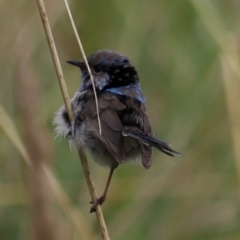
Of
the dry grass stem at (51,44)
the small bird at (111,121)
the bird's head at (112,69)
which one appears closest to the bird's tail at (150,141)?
the small bird at (111,121)

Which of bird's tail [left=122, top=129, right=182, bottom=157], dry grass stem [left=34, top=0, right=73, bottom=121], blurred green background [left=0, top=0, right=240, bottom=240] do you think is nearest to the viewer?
dry grass stem [left=34, top=0, right=73, bottom=121]

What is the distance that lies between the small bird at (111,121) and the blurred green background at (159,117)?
360 millimetres

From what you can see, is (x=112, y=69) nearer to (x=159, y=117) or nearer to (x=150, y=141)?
(x=159, y=117)

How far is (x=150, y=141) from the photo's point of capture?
2979 millimetres

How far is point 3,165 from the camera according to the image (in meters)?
3.85

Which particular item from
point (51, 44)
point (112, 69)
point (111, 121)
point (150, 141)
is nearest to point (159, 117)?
point (112, 69)

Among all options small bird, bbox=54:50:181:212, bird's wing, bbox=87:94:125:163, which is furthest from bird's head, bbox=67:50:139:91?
bird's wing, bbox=87:94:125:163

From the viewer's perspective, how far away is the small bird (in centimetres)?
309

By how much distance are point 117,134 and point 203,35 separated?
48.6 inches

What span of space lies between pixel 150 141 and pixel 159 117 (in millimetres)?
1231

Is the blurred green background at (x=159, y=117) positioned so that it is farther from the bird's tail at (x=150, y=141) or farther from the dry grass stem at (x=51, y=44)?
the dry grass stem at (x=51, y=44)

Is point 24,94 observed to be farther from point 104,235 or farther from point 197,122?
point 197,122

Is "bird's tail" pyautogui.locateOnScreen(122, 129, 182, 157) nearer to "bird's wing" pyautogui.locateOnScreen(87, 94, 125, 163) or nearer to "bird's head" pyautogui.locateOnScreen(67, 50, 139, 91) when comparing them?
"bird's wing" pyautogui.locateOnScreen(87, 94, 125, 163)

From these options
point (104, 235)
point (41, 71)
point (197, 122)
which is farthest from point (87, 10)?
point (104, 235)
